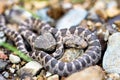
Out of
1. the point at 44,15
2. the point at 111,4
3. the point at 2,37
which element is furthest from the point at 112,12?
the point at 2,37

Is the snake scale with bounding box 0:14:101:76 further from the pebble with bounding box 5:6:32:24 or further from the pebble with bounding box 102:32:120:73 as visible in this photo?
the pebble with bounding box 5:6:32:24

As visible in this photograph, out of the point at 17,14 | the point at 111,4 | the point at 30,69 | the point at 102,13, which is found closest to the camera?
the point at 30,69

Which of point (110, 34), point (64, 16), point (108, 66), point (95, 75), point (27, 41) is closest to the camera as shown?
point (95, 75)

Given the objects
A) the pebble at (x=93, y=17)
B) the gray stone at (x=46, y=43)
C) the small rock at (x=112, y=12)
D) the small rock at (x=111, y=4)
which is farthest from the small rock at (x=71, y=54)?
the small rock at (x=111, y=4)

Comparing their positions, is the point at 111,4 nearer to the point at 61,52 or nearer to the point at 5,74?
the point at 61,52

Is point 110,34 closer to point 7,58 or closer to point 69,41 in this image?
point 69,41

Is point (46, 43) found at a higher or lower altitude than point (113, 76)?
higher

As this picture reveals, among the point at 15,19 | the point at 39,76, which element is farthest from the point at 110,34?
the point at 15,19
